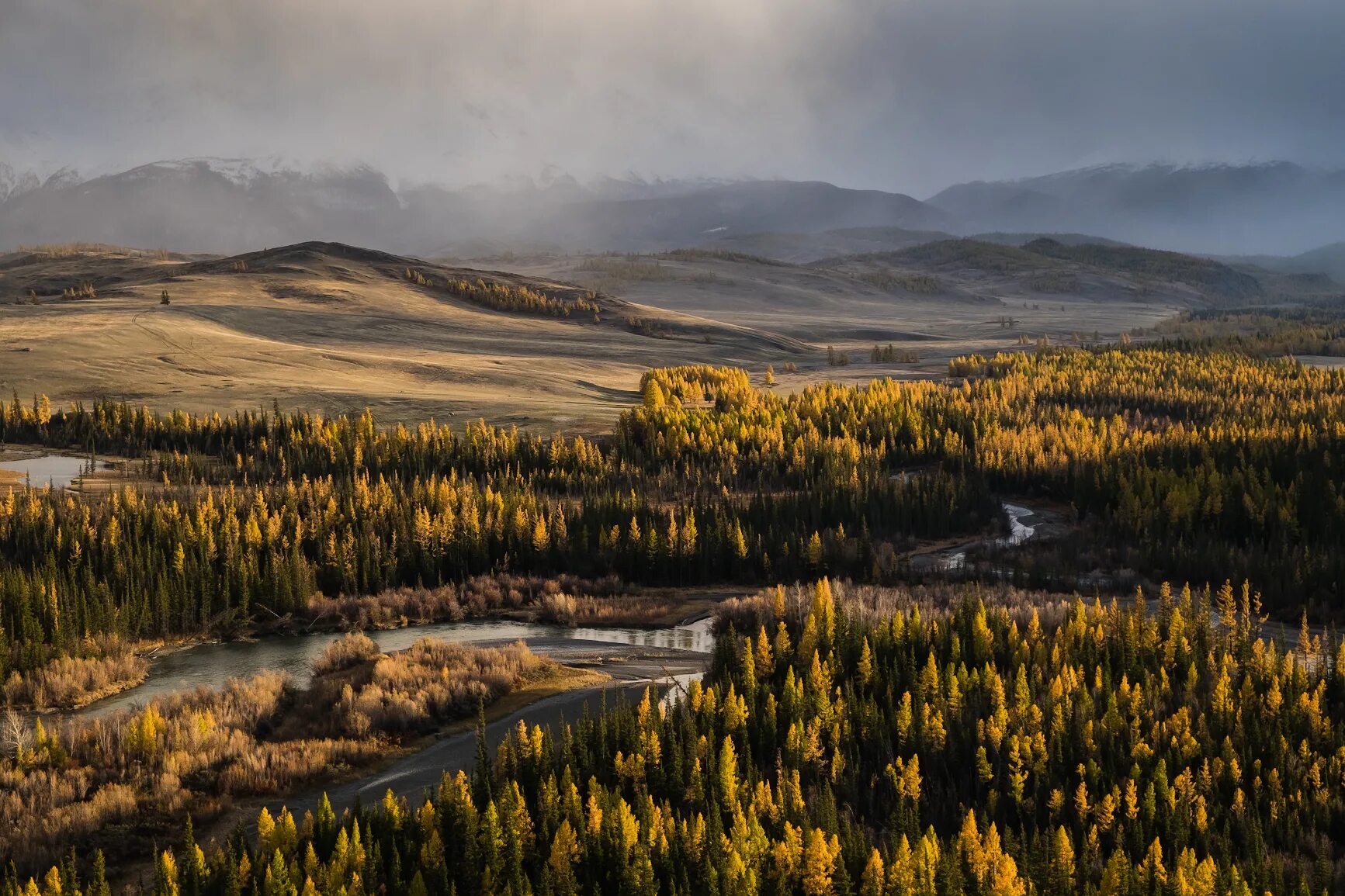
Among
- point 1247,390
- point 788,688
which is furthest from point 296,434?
point 1247,390

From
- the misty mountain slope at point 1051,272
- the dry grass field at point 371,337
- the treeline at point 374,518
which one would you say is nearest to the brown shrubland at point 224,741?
the treeline at point 374,518

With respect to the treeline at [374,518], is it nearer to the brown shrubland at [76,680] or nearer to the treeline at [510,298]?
the brown shrubland at [76,680]

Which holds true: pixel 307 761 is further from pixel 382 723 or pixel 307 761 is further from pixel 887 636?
pixel 887 636

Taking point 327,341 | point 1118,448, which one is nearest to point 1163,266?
point 327,341

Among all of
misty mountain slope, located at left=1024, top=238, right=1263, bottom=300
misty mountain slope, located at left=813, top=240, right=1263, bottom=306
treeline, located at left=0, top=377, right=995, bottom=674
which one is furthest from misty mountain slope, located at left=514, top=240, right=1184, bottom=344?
treeline, located at left=0, top=377, right=995, bottom=674

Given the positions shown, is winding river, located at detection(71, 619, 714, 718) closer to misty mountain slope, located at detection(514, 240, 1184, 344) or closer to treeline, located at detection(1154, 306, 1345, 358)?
misty mountain slope, located at detection(514, 240, 1184, 344)

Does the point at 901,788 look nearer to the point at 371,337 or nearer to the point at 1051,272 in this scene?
the point at 371,337

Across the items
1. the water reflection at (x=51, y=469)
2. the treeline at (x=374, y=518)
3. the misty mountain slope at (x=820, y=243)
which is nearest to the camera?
the treeline at (x=374, y=518)

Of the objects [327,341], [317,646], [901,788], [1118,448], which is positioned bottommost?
[317,646]
